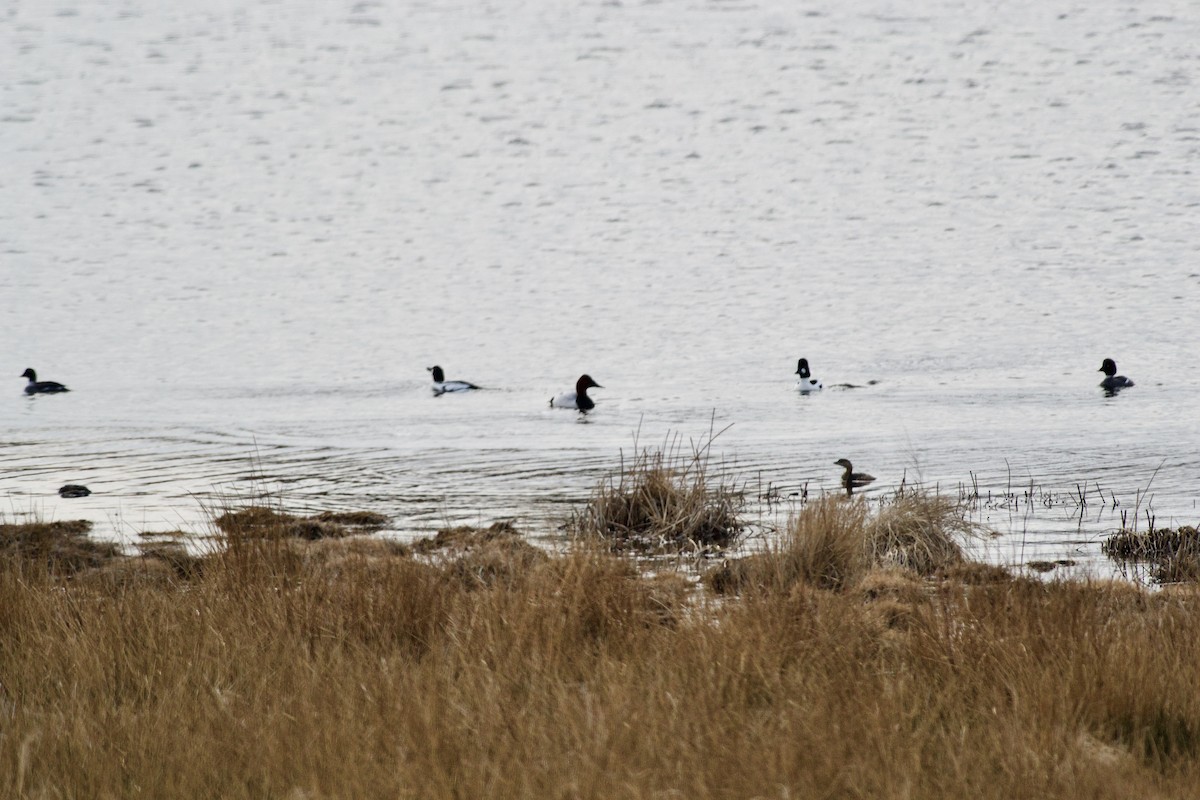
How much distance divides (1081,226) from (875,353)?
194 ft

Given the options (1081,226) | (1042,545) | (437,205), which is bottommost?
(1042,545)

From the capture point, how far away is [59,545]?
31.8 ft

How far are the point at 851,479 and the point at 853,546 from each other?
17.3 ft

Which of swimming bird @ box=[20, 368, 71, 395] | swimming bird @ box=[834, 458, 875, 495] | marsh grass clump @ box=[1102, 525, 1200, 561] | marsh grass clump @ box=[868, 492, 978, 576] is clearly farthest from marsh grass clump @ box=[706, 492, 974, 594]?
swimming bird @ box=[20, 368, 71, 395]

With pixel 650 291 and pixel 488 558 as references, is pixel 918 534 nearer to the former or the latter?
pixel 488 558

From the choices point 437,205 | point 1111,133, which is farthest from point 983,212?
point 437,205

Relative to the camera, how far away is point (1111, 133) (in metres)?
131

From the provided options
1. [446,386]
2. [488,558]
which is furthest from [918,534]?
[446,386]

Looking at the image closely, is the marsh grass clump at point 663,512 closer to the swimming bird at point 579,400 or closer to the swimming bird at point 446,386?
the swimming bird at point 579,400

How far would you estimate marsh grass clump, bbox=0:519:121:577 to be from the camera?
8.99 meters

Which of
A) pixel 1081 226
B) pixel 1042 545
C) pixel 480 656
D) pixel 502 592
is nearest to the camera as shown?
pixel 480 656

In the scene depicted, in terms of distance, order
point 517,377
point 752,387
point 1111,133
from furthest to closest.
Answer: point 1111,133 < point 517,377 < point 752,387

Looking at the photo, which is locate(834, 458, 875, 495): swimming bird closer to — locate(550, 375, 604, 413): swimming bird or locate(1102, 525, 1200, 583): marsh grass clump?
locate(1102, 525, 1200, 583): marsh grass clump

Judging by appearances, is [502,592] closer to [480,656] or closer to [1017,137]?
[480,656]
